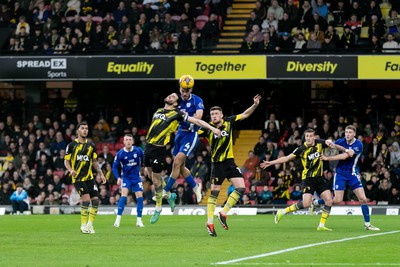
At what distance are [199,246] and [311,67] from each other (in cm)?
2017

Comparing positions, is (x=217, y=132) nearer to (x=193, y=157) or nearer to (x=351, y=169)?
(x=351, y=169)

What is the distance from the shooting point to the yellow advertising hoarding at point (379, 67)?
35438 mm

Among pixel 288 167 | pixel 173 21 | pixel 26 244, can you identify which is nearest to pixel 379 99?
pixel 288 167

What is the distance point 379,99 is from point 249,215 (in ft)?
27.6

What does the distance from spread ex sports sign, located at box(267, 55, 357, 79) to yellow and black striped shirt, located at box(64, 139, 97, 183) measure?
1624 centimetres

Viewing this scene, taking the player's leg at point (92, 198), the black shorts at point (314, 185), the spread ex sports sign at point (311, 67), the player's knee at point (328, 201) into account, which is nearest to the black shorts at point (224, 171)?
the player's leg at point (92, 198)

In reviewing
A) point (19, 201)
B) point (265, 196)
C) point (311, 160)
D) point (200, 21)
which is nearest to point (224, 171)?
point (311, 160)

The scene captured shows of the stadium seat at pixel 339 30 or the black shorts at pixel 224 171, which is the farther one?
the stadium seat at pixel 339 30

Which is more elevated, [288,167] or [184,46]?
[184,46]

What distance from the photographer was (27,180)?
3672 centimetres

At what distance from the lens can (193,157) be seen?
36.6 m

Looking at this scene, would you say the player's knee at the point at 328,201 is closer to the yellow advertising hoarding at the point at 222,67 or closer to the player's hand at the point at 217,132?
the player's hand at the point at 217,132

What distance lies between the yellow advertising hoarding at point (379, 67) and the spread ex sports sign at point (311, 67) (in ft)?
0.93

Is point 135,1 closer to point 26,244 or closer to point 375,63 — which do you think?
point 375,63
